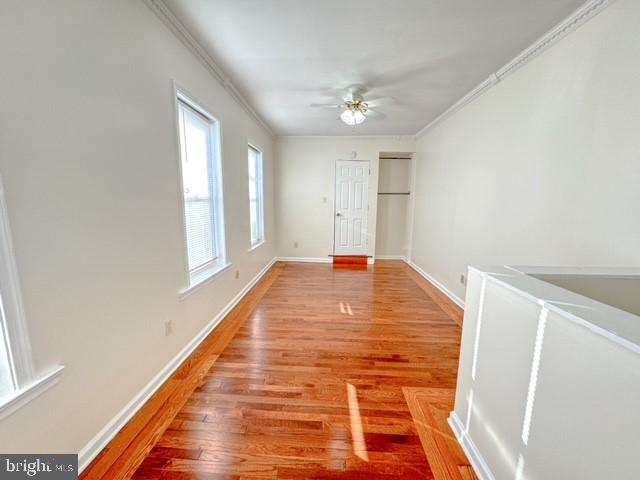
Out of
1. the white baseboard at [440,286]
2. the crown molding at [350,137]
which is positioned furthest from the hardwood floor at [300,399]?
the crown molding at [350,137]

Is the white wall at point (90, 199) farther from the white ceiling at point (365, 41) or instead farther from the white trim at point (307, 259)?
the white trim at point (307, 259)

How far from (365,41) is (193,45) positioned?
137 cm

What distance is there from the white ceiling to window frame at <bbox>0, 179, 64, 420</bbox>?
5.68ft

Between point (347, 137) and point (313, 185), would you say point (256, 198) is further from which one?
point (347, 137)

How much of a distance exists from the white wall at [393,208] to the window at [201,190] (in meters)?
3.77

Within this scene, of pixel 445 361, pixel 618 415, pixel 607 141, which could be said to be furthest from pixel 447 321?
pixel 618 415

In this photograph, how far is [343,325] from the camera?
262 cm

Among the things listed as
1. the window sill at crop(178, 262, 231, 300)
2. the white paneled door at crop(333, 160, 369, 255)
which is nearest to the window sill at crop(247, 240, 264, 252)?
the window sill at crop(178, 262, 231, 300)

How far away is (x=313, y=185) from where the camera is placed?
518 centimetres

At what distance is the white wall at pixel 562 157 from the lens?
1.40 metres

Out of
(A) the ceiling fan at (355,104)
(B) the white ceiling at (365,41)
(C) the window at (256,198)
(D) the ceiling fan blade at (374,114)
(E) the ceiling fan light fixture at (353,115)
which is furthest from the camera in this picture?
(C) the window at (256,198)

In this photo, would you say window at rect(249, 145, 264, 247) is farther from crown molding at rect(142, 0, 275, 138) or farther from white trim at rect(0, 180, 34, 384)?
white trim at rect(0, 180, 34, 384)

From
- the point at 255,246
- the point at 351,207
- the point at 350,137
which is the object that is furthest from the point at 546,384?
the point at 350,137

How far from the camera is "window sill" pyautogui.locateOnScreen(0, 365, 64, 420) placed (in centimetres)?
88
